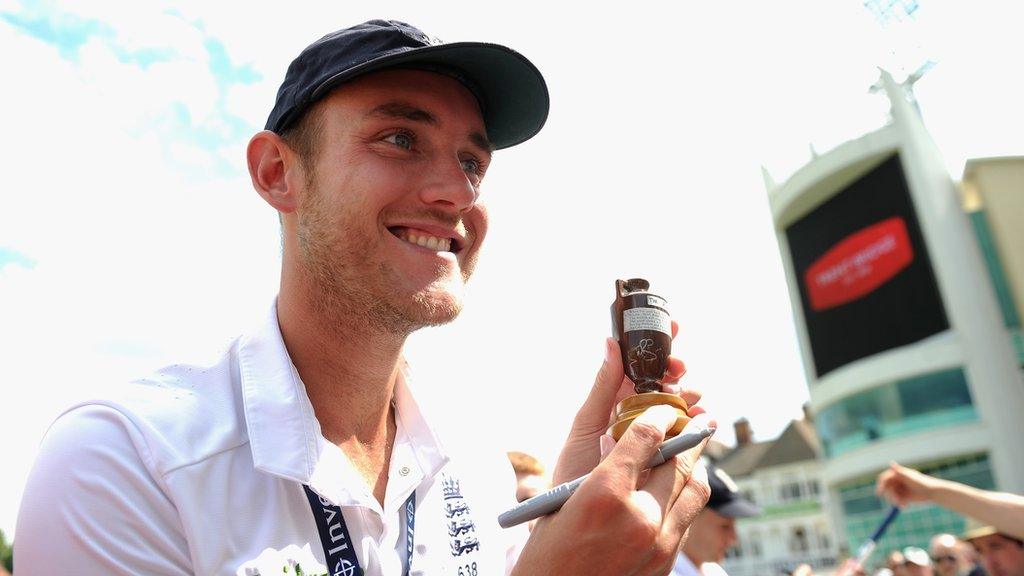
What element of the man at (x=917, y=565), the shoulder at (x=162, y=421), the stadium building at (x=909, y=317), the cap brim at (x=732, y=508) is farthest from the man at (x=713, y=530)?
the stadium building at (x=909, y=317)

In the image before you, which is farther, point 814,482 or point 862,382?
point 814,482

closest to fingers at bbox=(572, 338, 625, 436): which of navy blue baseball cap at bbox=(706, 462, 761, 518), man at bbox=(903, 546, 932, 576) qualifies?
navy blue baseball cap at bbox=(706, 462, 761, 518)

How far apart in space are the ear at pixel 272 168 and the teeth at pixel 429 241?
50 cm

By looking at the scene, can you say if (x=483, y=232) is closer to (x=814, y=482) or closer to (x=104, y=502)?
(x=104, y=502)

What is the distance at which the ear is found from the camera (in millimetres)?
2541

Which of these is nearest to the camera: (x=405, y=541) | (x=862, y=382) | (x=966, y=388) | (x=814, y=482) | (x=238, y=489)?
(x=238, y=489)

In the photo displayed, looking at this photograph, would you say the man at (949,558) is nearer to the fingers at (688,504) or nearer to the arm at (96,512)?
the fingers at (688,504)

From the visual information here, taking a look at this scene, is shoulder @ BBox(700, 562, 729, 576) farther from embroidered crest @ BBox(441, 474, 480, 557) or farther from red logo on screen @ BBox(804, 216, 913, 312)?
red logo on screen @ BBox(804, 216, 913, 312)

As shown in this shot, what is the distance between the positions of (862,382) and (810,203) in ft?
37.8

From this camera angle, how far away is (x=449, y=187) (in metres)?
2.36

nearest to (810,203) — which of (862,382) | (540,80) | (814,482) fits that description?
(862,382)

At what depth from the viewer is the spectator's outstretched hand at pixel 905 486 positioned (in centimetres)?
503

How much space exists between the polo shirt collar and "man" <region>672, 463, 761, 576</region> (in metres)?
3.51

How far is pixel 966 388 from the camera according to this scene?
34.8 metres
